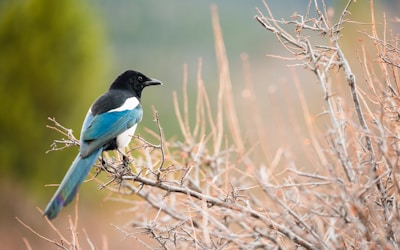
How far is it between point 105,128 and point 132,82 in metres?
0.94

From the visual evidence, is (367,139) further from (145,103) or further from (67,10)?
(145,103)

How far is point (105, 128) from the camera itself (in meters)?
4.49

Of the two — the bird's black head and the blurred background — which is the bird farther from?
the blurred background

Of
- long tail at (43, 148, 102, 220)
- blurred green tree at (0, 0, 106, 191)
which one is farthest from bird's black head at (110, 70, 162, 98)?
blurred green tree at (0, 0, 106, 191)

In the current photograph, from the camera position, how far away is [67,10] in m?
23.1

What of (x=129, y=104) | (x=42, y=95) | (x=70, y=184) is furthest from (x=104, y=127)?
(x=42, y=95)

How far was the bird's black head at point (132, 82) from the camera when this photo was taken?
5.32 m

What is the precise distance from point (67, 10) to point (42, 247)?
7276mm

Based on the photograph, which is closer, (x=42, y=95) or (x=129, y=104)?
(x=129, y=104)

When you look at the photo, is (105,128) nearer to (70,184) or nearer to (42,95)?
(70,184)

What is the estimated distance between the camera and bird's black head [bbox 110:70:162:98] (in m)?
5.32

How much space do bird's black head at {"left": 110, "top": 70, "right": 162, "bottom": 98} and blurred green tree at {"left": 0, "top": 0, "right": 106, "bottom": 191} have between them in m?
16.4

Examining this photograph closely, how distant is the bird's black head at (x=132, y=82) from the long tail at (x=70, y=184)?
1.12 metres

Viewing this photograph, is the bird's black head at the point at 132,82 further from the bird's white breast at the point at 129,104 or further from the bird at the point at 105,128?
the bird's white breast at the point at 129,104
